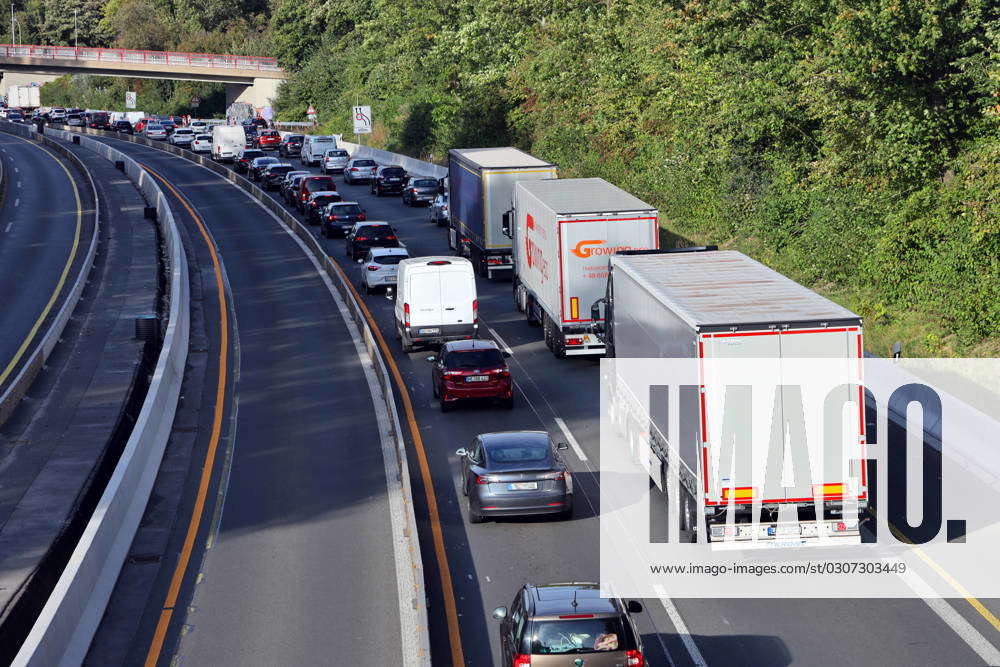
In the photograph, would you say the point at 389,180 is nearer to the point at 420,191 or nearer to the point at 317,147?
the point at 420,191

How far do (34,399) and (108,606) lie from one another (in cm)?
1475

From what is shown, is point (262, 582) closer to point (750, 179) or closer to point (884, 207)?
point (884, 207)

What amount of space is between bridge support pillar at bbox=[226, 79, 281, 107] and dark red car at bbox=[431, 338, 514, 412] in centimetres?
10619

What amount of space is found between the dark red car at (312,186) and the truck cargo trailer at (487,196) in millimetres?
16057

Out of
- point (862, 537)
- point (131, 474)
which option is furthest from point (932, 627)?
point (131, 474)

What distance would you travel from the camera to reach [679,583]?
17.2 m

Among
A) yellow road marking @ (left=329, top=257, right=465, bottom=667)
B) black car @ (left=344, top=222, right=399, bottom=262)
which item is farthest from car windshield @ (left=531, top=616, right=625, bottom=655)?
black car @ (left=344, top=222, right=399, bottom=262)

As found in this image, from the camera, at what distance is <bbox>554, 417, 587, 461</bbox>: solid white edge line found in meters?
23.5

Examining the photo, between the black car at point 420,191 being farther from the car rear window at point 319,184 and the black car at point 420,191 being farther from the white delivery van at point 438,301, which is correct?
the white delivery van at point 438,301

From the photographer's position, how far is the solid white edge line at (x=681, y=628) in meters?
14.8

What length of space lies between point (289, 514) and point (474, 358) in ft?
22.4

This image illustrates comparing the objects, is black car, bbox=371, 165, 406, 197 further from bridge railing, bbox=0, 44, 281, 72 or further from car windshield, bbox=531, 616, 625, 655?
bridge railing, bbox=0, 44, 281, 72

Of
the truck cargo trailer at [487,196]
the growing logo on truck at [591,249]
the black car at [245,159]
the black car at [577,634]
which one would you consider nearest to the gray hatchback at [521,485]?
the black car at [577,634]

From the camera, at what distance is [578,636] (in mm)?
12812
